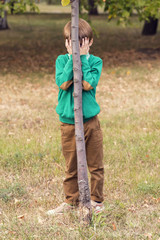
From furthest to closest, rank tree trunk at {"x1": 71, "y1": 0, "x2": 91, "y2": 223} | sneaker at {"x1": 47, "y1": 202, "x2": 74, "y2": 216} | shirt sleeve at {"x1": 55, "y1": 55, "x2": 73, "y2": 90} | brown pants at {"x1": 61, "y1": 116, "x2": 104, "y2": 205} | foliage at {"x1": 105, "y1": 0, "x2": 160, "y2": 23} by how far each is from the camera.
→ foliage at {"x1": 105, "y1": 0, "x2": 160, "y2": 23}, sneaker at {"x1": 47, "y1": 202, "x2": 74, "y2": 216}, brown pants at {"x1": 61, "y1": 116, "x2": 104, "y2": 205}, shirt sleeve at {"x1": 55, "y1": 55, "x2": 73, "y2": 90}, tree trunk at {"x1": 71, "y1": 0, "x2": 91, "y2": 223}

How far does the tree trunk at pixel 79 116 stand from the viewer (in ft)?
9.60

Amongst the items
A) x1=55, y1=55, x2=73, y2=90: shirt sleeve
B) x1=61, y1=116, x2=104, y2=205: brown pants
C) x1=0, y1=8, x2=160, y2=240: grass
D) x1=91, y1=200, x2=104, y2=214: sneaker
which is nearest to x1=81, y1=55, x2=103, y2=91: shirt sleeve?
x1=55, y1=55, x2=73, y2=90: shirt sleeve

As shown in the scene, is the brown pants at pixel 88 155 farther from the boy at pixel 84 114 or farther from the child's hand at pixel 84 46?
the child's hand at pixel 84 46

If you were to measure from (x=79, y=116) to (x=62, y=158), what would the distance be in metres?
1.97

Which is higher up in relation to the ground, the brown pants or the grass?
the brown pants

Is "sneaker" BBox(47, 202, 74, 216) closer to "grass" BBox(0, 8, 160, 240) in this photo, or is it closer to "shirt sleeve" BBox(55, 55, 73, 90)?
"grass" BBox(0, 8, 160, 240)

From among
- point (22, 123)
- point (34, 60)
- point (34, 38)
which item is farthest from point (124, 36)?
point (22, 123)

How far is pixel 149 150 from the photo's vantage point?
5.20 metres

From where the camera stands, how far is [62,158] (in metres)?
4.91

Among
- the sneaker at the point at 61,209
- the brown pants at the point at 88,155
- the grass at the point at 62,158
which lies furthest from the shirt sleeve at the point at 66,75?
the sneaker at the point at 61,209

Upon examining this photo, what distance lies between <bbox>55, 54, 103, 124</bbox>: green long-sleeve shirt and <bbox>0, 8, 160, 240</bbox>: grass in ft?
2.65

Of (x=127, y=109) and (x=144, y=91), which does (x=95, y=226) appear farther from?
(x=144, y=91)

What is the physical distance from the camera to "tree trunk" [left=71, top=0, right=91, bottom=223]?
2.93m

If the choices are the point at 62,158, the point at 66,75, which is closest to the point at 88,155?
the point at 66,75
